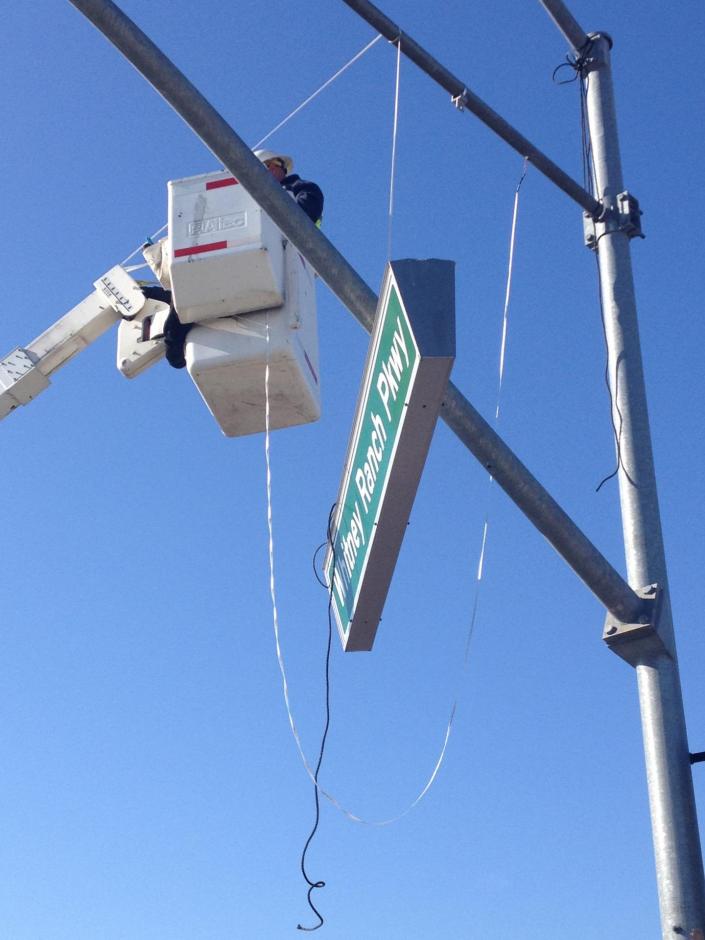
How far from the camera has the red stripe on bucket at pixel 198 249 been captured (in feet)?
20.4

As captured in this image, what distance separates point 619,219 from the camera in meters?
6.09

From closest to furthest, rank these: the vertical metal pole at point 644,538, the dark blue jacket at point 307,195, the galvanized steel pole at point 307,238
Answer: the galvanized steel pole at point 307,238 < the vertical metal pole at point 644,538 < the dark blue jacket at point 307,195

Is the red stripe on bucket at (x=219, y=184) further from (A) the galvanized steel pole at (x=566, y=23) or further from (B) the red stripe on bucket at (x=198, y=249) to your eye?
(A) the galvanized steel pole at (x=566, y=23)

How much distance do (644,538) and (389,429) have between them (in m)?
1.75

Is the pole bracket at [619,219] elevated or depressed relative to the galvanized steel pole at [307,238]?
elevated

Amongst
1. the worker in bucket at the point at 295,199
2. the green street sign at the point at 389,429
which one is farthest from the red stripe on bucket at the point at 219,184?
the green street sign at the point at 389,429

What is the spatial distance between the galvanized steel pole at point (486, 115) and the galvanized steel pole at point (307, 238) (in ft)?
4.59

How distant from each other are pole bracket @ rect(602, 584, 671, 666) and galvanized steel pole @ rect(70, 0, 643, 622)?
41cm

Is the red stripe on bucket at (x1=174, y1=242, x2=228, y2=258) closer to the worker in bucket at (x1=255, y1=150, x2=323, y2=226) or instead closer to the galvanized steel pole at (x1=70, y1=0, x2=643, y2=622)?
the worker in bucket at (x1=255, y1=150, x2=323, y2=226)

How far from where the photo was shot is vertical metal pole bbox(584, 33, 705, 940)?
4.71 m

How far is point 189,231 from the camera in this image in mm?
6301

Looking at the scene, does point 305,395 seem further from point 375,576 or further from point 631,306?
point 375,576

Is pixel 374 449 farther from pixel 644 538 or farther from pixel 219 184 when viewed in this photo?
pixel 219 184

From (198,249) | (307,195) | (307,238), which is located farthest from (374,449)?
(307,195)
